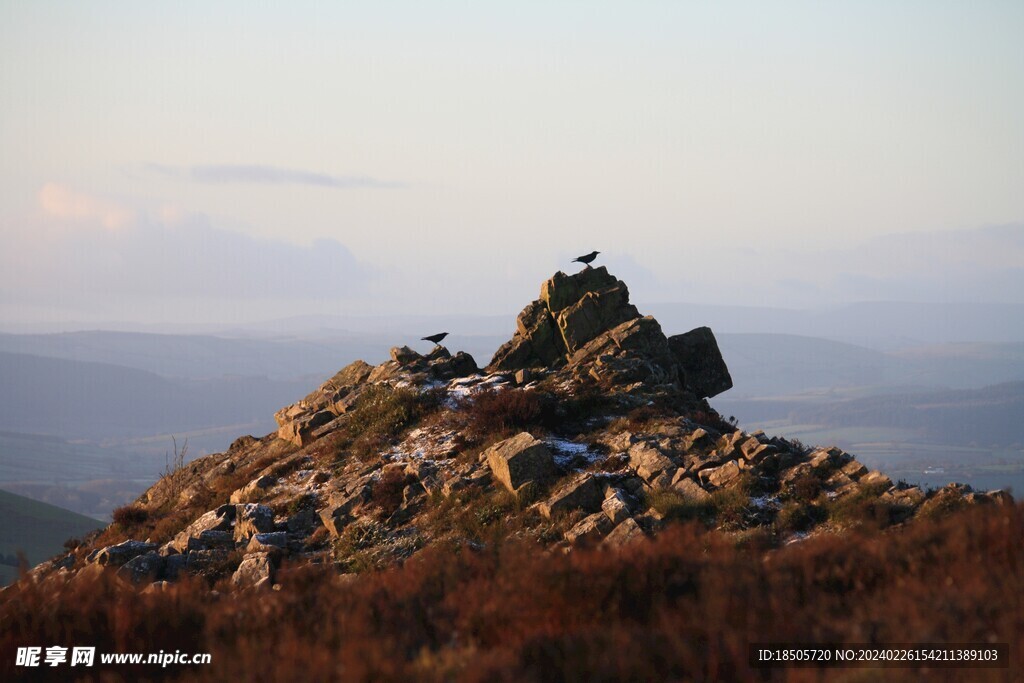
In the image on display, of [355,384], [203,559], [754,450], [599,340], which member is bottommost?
[203,559]

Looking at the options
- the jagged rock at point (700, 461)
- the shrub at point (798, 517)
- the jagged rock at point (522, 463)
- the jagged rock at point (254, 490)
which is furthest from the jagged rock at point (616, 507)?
the jagged rock at point (254, 490)

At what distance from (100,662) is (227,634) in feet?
4.89

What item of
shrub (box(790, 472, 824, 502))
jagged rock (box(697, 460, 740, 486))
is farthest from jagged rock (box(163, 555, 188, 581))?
shrub (box(790, 472, 824, 502))

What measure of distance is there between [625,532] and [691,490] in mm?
2690

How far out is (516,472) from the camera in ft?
64.5

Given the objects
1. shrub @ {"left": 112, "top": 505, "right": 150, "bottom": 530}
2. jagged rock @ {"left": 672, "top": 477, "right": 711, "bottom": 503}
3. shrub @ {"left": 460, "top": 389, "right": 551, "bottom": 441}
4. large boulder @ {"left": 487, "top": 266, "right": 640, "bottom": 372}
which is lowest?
shrub @ {"left": 112, "top": 505, "right": 150, "bottom": 530}

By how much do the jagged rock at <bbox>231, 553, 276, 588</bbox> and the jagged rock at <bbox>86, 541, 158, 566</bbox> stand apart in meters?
3.99

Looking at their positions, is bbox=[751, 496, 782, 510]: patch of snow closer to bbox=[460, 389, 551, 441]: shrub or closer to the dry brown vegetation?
the dry brown vegetation

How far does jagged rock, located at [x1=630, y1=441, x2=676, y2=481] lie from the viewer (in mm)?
19359

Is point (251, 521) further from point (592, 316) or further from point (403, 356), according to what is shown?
point (592, 316)

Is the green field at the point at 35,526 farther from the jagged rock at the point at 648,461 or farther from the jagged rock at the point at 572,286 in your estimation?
the jagged rock at the point at 648,461

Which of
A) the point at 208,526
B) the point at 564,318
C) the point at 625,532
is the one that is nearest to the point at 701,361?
the point at 564,318

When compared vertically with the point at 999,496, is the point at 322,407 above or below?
above

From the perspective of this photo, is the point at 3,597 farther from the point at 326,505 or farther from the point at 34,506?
the point at 34,506
